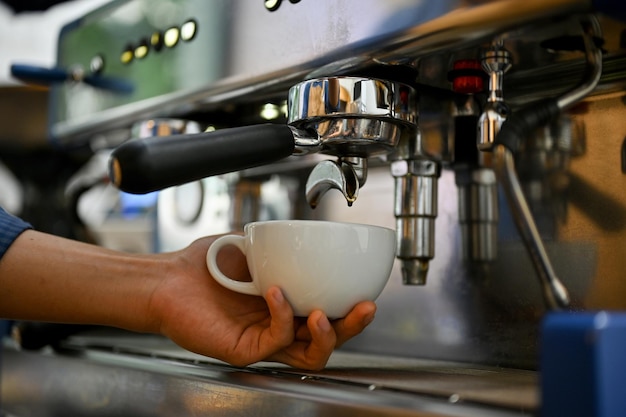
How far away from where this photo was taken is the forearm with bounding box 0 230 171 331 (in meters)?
0.52

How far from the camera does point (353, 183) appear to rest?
49 cm

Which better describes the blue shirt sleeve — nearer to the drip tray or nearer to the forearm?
the forearm

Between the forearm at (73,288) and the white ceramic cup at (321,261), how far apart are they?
98mm

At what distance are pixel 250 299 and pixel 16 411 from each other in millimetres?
228

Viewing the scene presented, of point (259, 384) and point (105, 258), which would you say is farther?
point (105, 258)

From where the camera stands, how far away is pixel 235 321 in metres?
0.50

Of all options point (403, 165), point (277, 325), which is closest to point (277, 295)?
point (277, 325)

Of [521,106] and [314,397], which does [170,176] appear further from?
[521,106]

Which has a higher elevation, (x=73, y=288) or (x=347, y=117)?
(x=347, y=117)

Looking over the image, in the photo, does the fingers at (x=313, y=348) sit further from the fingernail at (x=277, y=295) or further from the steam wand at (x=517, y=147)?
the steam wand at (x=517, y=147)

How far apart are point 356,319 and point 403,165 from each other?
132 mm

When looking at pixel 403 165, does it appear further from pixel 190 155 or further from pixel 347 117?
pixel 190 155

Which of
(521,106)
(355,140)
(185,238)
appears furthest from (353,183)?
(185,238)

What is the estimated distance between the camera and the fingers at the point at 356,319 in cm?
46
